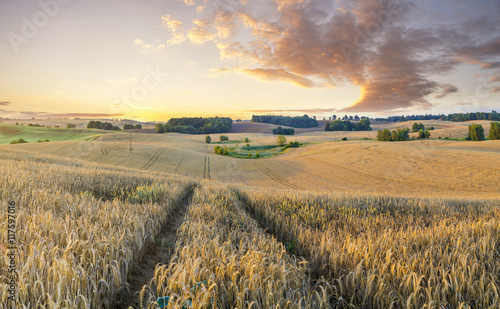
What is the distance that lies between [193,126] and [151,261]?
162093mm

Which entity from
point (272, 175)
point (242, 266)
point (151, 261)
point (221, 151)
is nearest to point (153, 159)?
point (221, 151)

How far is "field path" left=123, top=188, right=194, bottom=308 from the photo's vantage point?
3.17 metres

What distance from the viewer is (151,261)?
4121 millimetres

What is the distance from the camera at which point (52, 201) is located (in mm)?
5625

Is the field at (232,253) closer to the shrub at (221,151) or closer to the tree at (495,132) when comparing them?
the shrub at (221,151)

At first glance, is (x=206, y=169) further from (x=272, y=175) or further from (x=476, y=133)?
(x=476, y=133)

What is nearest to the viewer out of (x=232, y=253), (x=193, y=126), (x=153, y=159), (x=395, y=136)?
(x=232, y=253)

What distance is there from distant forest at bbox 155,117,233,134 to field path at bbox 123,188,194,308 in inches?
5794

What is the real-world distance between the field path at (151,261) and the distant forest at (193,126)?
14718 cm

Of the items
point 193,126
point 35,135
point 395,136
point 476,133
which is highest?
point 193,126

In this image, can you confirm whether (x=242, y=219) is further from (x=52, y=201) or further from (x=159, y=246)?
(x=52, y=201)

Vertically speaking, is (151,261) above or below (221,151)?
above

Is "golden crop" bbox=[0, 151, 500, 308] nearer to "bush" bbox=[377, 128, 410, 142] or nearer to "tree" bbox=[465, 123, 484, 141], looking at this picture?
"bush" bbox=[377, 128, 410, 142]

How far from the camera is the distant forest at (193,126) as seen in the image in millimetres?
144750
